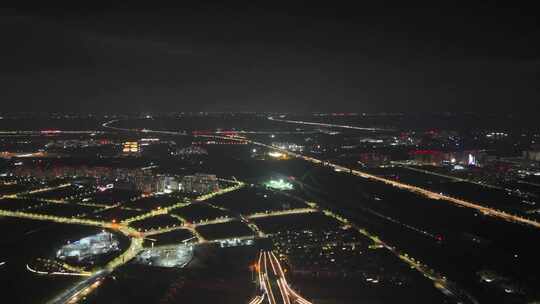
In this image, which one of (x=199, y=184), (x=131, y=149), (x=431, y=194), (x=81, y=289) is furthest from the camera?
(x=131, y=149)

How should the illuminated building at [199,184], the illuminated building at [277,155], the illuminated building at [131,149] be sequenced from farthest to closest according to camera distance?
the illuminated building at [131,149]
the illuminated building at [277,155]
the illuminated building at [199,184]

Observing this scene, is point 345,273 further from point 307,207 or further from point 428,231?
point 307,207

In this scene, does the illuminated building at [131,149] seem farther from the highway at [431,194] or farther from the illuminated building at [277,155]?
the highway at [431,194]

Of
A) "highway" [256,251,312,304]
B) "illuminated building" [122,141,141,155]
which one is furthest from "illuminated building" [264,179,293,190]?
"illuminated building" [122,141,141,155]

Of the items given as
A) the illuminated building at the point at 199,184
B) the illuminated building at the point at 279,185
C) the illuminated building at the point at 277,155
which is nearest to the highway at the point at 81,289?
the illuminated building at the point at 199,184

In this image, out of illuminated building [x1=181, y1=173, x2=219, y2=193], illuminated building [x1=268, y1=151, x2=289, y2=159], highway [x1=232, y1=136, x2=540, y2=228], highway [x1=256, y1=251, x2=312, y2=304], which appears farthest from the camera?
illuminated building [x1=268, y1=151, x2=289, y2=159]

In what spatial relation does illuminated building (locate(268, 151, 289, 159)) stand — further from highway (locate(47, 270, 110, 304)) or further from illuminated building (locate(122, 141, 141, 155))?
highway (locate(47, 270, 110, 304))

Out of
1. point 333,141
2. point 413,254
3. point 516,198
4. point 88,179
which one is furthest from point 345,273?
point 333,141

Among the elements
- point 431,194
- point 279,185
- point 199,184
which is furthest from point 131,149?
point 431,194

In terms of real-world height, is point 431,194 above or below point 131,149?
above

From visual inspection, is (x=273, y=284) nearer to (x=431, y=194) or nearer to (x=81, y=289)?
(x=81, y=289)

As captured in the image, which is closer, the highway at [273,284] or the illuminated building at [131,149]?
the highway at [273,284]
